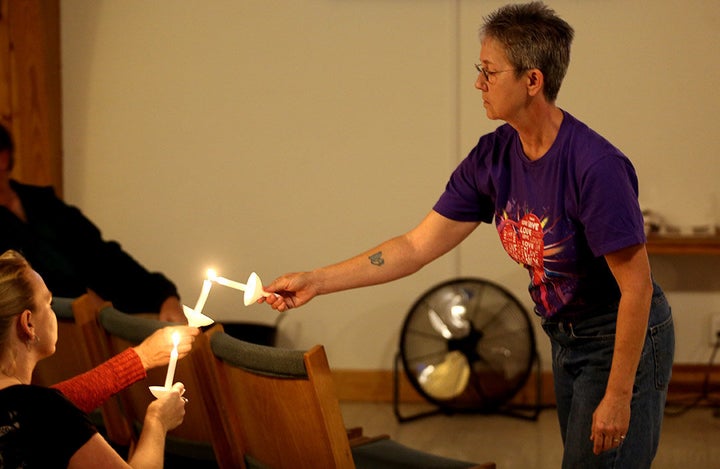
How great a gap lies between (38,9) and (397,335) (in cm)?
252

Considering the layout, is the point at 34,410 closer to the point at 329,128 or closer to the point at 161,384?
the point at 161,384

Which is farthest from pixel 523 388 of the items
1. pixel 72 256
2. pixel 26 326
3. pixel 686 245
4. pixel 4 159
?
pixel 26 326

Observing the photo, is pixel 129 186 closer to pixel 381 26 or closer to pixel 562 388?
pixel 381 26

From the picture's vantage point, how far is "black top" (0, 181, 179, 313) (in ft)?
11.8

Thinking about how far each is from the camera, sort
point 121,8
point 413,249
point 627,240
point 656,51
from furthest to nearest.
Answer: point 121,8 < point 656,51 < point 413,249 < point 627,240

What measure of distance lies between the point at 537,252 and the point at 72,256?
235 cm

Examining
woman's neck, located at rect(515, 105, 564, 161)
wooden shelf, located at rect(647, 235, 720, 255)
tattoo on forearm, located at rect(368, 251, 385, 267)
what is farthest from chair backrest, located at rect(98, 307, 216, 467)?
wooden shelf, located at rect(647, 235, 720, 255)

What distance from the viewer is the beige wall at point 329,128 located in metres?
4.71

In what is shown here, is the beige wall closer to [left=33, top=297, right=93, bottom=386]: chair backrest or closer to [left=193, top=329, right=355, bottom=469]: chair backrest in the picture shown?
[left=33, top=297, right=93, bottom=386]: chair backrest

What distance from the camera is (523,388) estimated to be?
16.0 feet

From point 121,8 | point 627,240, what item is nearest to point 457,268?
point 121,8

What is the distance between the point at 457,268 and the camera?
488cm

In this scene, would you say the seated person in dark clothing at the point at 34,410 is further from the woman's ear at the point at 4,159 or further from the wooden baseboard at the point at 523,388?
the wooden baseboard at the point at 523,388

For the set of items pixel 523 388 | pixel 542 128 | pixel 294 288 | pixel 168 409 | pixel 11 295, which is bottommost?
pixel 523 388
